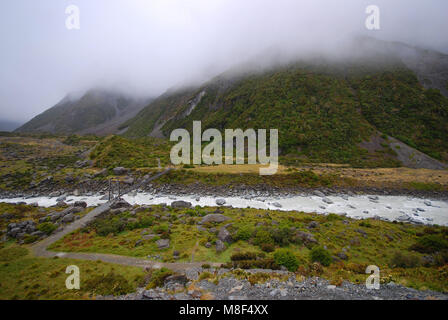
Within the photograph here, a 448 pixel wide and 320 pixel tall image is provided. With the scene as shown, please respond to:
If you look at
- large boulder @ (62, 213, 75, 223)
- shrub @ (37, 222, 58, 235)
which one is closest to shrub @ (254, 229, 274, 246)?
shrub @ (37, 222, 58, 235)

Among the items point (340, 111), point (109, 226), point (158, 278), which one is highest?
point (340, 111)

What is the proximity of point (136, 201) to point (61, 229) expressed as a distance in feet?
37.2

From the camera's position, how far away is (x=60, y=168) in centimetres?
4297

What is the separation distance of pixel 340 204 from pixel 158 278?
2751cm

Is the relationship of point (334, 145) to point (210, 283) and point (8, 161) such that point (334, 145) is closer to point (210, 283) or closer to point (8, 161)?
point (210, 283)

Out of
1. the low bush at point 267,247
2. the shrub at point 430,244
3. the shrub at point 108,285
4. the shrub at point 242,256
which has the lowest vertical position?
the shrub at point 430,244

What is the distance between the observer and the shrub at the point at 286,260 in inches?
436

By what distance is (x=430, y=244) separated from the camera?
46.8ft

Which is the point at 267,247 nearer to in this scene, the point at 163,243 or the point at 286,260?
the point at 286,260

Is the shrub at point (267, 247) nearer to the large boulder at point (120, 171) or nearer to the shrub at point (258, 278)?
the shrub at point (258, 278)

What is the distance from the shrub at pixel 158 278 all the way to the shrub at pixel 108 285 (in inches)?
40.0

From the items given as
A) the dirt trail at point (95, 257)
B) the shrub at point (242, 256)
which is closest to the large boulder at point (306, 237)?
the shrub at point (242, 256)
